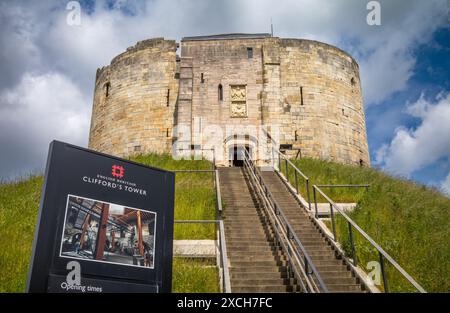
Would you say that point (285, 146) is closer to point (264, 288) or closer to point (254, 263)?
point (254, 263)

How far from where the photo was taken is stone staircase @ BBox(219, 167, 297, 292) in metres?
6.57

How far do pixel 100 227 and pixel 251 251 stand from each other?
14.2ft

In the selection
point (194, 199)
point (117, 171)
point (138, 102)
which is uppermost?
point (138, 102)

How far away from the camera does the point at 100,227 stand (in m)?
3.84

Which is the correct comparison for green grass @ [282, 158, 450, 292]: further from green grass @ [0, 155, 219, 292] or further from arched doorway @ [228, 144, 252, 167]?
arched doorway @ [228, 144, 252, 167]

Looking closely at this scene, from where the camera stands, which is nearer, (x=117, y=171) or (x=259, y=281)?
(x=117, y=171)

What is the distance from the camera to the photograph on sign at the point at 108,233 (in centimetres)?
364

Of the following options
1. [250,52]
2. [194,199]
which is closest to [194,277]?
[194,199]

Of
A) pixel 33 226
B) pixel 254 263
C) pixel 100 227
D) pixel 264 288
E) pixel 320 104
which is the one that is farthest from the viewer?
pixel 320 104

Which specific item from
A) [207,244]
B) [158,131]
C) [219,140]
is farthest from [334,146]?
[207,244]

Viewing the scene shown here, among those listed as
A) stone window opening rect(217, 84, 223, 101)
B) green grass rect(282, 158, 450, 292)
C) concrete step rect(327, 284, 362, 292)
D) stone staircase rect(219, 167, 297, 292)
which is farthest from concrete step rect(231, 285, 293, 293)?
stone window opening rect(217, 84, 223, 101)

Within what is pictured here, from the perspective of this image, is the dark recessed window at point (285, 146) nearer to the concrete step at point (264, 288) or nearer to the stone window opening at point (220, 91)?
the stone window opening at point (220, 91)

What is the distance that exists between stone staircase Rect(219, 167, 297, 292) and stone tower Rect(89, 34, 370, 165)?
813cm
